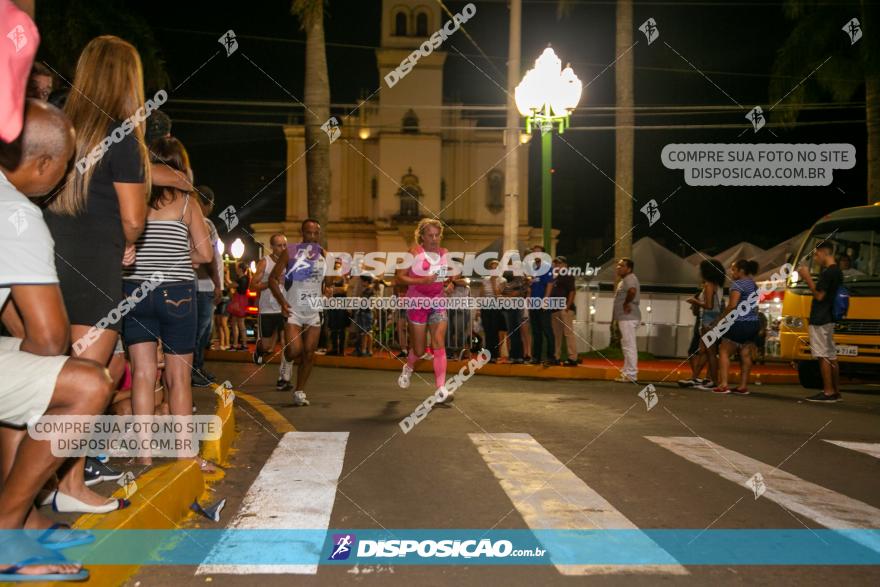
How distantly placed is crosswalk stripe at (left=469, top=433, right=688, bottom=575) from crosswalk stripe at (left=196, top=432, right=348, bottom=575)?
43.1 inches

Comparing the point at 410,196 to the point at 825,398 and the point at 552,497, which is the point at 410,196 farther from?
the point at 552,497

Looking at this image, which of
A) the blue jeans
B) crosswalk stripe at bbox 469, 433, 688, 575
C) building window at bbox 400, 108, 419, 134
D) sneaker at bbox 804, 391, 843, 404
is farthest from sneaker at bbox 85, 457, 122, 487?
building window at bbox 400, 108, 419, 134

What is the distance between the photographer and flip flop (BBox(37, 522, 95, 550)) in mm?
3410

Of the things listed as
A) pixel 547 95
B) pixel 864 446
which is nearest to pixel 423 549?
pixel 864 446

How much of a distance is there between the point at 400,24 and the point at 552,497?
54995 mm

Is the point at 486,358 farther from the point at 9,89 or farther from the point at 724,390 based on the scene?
the point at 9,89

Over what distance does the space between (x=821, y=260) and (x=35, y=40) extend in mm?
10975

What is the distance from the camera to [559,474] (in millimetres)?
5934

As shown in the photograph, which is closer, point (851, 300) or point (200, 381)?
point (200, 381)

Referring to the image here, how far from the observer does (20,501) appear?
3.12m

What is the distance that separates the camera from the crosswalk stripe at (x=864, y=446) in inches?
283

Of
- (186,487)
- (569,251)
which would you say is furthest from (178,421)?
(569,251)

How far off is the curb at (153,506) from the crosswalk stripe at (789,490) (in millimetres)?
3418


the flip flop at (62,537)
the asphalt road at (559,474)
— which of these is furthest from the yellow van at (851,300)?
the flip flop at (62,537)
